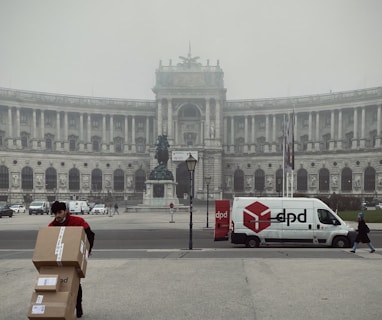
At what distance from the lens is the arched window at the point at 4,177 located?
9956cm

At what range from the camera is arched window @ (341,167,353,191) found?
9831 centimetres

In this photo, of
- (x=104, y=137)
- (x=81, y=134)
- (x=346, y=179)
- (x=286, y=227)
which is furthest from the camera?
(x=104, y=137)

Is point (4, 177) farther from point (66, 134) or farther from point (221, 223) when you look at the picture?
point (221, 223)

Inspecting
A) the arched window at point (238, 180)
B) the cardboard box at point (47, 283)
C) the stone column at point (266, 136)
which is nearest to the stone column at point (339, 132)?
the stone column at point (266, 136)

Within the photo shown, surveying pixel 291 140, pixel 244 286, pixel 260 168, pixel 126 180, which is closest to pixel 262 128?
pixel 260 168

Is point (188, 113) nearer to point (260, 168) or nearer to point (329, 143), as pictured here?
point (260, 168)

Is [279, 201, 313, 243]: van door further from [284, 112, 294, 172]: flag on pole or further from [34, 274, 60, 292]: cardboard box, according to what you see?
[284, 112, 294, 172]: flag on pole

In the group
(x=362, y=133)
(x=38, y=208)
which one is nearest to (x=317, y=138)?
(x=362, y=133)

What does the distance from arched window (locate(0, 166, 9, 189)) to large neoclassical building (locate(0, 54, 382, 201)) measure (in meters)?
0.22

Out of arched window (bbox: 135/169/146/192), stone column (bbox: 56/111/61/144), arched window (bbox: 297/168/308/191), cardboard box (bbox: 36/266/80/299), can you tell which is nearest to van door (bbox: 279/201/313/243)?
cardboard box (bbox: 36/266/80/299)

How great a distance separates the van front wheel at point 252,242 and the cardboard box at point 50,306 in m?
16.0

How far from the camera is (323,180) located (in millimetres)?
101562

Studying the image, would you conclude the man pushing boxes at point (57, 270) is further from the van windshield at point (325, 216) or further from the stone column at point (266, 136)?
the stone column at point (266, 136)

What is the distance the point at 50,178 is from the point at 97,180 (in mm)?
10395
